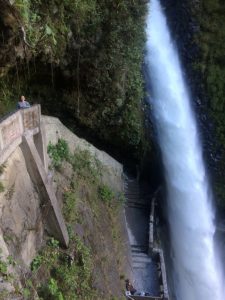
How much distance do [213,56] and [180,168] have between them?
14.9 feet

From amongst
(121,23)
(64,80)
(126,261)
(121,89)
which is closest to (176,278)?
(126,261)

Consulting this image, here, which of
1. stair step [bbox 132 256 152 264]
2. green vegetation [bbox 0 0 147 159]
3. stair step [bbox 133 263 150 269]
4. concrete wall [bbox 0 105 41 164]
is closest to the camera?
concrete wall [bbox 0 105 41 164]

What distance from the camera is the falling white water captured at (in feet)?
53.0

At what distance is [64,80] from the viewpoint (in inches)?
543

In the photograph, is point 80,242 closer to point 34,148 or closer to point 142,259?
point 34,148

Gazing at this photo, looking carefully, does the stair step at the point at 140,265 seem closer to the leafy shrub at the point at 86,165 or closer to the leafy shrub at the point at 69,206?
the leafy shrub at the point at 86,165

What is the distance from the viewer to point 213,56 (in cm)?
1700

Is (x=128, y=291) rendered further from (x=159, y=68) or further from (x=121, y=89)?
(x=159, y=68)

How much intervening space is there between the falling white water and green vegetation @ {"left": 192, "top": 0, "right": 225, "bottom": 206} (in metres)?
0.99

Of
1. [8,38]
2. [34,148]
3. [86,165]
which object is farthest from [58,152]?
[8,38]

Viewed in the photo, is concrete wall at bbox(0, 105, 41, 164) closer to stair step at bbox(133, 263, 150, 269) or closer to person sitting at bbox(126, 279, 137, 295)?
person sitting at bbox(126, 279, 137, 295)

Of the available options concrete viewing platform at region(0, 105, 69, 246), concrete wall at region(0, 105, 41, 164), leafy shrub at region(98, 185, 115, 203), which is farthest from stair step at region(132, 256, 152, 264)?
concrete wall at region(0, 105, 41, 164)

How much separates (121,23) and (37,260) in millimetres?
7594

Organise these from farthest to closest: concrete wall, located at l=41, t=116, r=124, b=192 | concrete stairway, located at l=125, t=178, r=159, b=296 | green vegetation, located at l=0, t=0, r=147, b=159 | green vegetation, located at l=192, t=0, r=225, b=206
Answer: green vegetation, located at l=192, t=0, r=225, b=206 → concrete stairway, located at l=125, t=178, r=159, b=296 → concrete wall, located at l=41, t=116, r=124, b=192 → green vegetation, located at l=0, t=0, r=147, b=159
